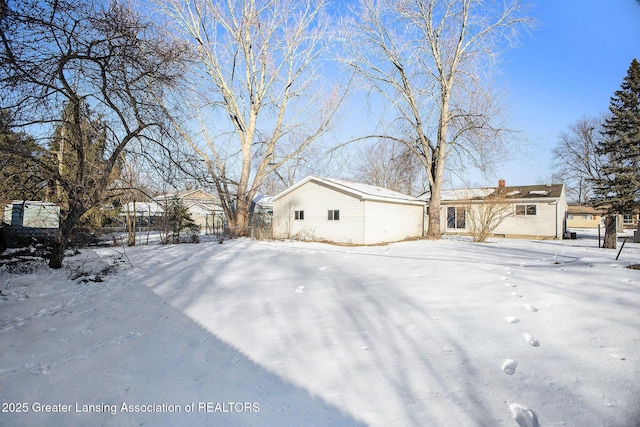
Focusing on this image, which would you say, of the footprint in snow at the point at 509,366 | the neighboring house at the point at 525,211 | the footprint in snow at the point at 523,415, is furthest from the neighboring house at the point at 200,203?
the neighboring house at the point at 525,211

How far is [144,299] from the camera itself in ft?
18.9

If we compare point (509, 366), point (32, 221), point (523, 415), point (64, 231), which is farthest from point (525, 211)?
point (32, 221)

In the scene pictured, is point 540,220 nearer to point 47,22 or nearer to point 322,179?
point 322,179

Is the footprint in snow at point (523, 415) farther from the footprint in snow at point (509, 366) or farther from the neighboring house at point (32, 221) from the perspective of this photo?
the neighboring house at point (32, 221)

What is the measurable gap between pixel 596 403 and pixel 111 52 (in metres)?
7.29

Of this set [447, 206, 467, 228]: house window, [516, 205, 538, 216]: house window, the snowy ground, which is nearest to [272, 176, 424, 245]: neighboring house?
[447, 206, 467, 228]: house window

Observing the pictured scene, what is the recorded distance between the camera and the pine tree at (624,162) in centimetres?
1566

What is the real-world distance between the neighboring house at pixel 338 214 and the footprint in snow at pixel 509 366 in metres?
12.9

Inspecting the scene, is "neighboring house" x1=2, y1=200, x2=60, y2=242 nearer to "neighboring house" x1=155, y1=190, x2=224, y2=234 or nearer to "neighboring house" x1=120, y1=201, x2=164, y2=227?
"neighboring house" x1=120, y1=201, x2=164, y2=227

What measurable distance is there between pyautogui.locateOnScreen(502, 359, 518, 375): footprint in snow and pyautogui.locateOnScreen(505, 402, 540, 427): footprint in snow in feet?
1.41

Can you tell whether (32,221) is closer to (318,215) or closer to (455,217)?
(318,215)

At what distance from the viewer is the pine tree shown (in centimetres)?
1566

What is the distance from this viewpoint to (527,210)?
22.7m

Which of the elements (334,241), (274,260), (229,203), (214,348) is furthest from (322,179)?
(214,348)
